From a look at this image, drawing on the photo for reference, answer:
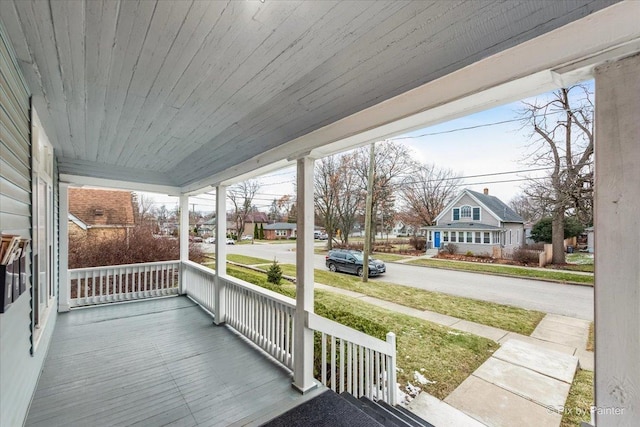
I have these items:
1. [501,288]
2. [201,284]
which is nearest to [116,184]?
[201,284]

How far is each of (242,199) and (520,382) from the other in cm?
1015

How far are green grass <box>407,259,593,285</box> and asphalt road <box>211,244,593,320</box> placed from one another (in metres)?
0.13

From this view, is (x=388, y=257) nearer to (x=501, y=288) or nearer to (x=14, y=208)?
(x=501, y=288)

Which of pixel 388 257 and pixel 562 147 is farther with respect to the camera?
pixel 388 257

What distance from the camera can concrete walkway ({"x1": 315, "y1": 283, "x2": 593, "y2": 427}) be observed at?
9.89 feet

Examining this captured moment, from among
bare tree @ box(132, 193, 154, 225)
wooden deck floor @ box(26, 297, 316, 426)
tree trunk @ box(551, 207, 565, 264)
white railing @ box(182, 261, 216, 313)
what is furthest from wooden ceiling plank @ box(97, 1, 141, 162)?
bare tree @ box(132, 193, 154, 225)

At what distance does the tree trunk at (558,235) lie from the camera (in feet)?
7.08

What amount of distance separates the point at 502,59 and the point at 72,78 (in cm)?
255

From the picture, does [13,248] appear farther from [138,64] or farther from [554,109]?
[554,109]

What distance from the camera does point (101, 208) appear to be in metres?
8.84

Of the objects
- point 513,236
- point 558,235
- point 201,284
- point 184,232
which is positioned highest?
point 558,235

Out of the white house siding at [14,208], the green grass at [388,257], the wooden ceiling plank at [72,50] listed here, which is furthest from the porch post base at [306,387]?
the green grass at [388,257]

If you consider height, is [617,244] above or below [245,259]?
above

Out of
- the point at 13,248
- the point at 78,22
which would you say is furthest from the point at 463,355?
the point at 78,22
